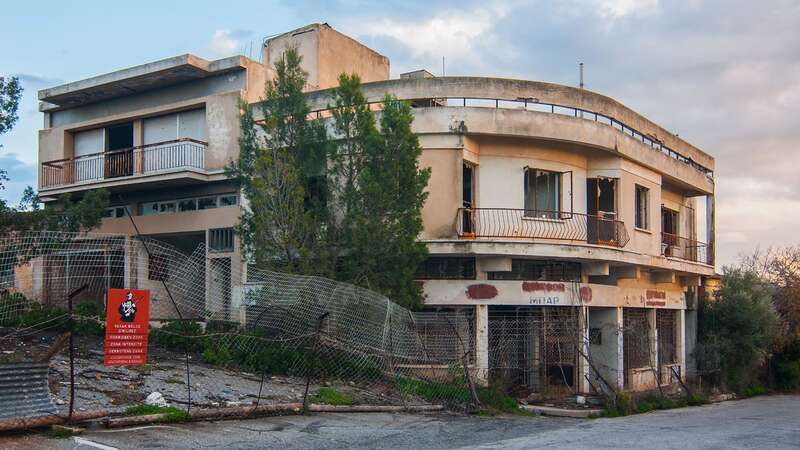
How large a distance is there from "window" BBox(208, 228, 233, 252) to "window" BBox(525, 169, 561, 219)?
8602 millimetres

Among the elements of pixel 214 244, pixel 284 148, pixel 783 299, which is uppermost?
pixel 284 148

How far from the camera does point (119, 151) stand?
2489cm

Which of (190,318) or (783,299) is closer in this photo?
(190,318)

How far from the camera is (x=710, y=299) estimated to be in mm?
29109

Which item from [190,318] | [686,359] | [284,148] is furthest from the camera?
[686,359]

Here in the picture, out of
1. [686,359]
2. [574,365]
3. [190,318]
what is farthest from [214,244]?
[686,359]

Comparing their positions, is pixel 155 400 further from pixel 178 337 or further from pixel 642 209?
pixel 642 209

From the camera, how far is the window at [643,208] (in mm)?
24125

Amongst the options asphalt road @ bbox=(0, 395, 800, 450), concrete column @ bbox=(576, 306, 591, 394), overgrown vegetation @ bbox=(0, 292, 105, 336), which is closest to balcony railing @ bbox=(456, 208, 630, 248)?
concrete column @ bbox=(576, 306, 591, 394)

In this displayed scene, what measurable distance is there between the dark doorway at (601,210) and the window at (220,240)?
10163mm

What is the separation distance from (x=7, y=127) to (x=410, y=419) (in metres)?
13.2

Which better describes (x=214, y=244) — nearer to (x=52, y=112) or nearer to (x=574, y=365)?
(x=52, y=112)

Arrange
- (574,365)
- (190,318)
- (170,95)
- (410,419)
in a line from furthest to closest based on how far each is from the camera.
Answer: (170,95)
(574,365)
(190,318)
(410,419)

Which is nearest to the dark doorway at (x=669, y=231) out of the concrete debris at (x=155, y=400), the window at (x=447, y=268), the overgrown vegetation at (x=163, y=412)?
the window at (x=447, y=268)
